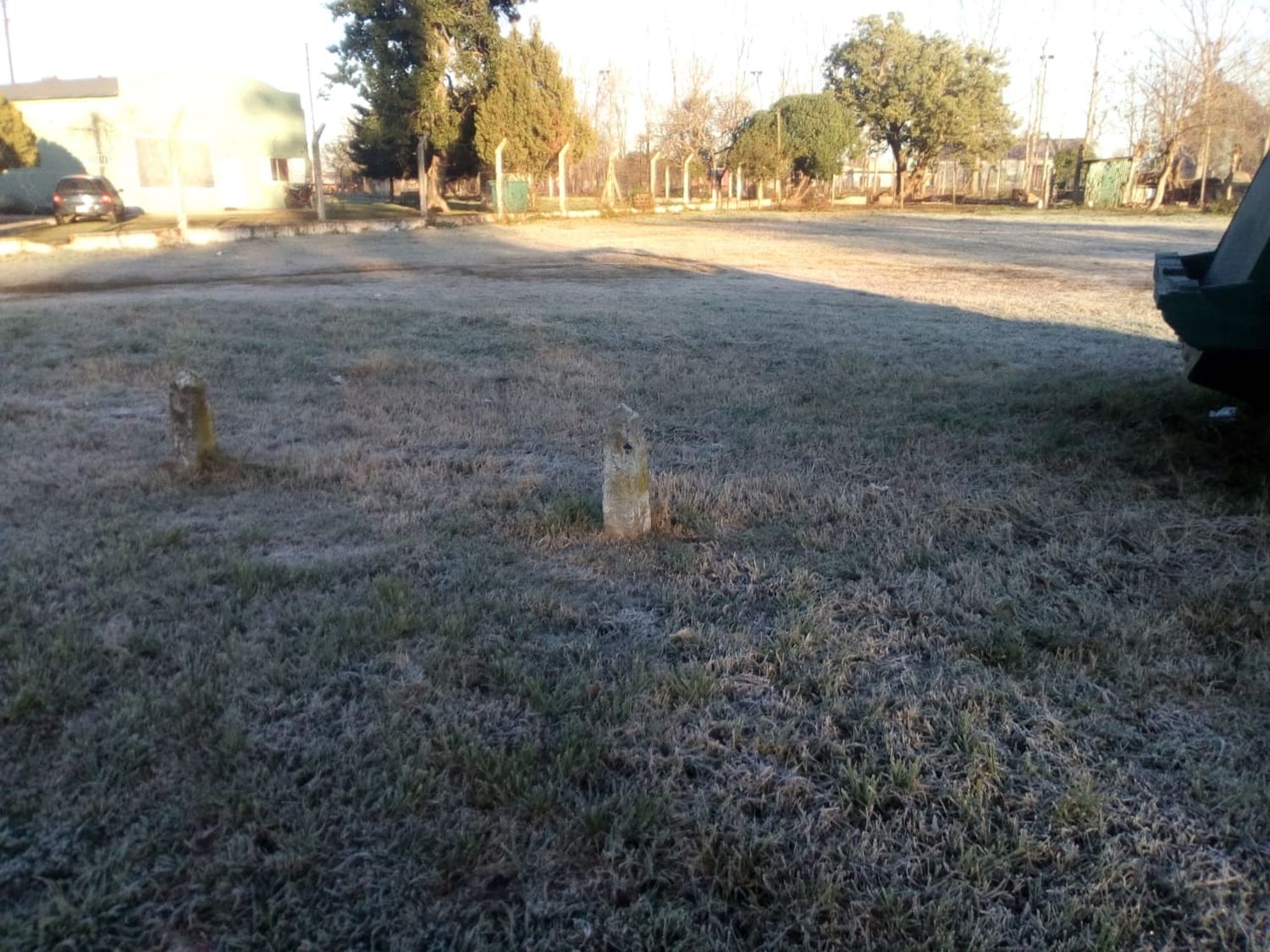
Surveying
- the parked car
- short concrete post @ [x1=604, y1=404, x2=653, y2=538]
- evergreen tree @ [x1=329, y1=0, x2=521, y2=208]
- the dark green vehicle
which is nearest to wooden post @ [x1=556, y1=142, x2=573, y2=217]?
evergreen tree @ [x1=329, y1=0, x2=521, y2=208]

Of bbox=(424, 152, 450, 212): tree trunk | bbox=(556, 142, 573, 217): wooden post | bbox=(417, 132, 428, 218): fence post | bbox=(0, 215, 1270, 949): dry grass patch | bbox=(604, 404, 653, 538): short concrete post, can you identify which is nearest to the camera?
bbox=(0, 215, 1270, 949): dry grass patch

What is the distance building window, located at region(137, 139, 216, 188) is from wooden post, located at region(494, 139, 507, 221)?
12.6m

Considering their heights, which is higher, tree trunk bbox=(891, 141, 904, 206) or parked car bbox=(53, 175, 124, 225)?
tree trunk bbox=(891, 141, 904, 206)

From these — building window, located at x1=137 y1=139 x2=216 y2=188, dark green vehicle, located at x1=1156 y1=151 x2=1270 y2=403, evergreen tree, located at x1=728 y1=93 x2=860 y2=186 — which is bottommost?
dark green vehicle, located at x1=1156 y1=151 x2=1270 y2=403

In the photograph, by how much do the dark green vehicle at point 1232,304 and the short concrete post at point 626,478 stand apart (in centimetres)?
236

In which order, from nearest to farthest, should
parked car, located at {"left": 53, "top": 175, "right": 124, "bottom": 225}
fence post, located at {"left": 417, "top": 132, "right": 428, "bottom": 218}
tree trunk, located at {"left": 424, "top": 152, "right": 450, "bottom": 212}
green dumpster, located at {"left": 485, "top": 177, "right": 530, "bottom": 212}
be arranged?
parked car, located at {"left": 53, "top": 175, "right": 124, "bottom": 225} < fence post, located at {"left": 417, "top": 132, "right": 428, "bottom": 218} < green dumpster, located at {"left": 485, "top": 177, "right": 530, "bottom": 212} < tree trunk, located at {"left": 424, "top": 152, "right": 450, "bottom": 212}

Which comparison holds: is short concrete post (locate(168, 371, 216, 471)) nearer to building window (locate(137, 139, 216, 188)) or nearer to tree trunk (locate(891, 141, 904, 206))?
building window (locate(137, 139, 216, 188))

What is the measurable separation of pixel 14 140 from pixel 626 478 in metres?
34.7

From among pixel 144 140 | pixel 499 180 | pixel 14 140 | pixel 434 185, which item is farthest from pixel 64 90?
pixel 499 180

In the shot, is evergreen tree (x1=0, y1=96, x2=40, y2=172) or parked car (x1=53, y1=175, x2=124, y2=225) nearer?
parked car (x1=53, y1=175, x2=124, y2=225)

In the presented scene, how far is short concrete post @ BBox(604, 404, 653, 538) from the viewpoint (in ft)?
12.6

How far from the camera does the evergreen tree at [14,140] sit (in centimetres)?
2995

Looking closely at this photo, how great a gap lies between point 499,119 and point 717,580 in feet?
96.7

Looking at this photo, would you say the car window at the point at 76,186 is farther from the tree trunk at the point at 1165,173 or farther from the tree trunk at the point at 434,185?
the tree trunk at the point at 1165,173
